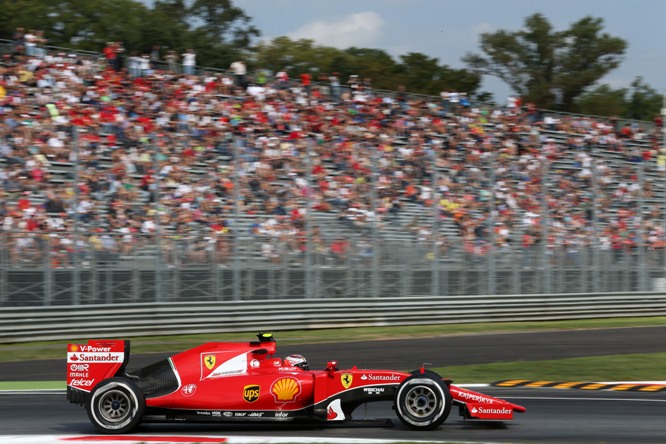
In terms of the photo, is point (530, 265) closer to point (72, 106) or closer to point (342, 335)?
point (342, 335)

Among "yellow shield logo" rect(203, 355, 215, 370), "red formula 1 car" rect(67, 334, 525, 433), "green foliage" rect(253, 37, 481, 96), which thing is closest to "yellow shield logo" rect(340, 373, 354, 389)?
"red formula 1 car" rect(67, 334, 525, 433)

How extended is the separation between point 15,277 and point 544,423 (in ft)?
33.6

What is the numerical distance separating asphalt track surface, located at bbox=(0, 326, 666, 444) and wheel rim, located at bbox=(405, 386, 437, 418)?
0.62 ft

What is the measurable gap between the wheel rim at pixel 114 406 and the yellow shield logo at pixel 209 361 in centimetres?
76

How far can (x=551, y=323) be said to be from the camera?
22.3 meters

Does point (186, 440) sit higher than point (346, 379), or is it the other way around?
point (346, 379)

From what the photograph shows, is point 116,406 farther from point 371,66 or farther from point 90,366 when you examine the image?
point 371,66

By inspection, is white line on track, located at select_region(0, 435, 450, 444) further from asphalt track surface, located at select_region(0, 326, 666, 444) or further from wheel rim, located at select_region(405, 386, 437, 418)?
wheel rim, located at select_region(405, 386, 437, 418)

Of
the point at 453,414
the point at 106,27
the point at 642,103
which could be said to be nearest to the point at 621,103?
the point at 642,103

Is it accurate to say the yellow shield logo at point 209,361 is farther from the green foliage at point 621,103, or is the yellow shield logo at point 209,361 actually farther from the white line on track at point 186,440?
the green foliage at point 621,103

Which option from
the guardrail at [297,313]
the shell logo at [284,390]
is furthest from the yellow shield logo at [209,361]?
the guardrail at [297,313]

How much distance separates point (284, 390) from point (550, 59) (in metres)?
53.4

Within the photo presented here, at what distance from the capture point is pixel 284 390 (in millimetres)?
8516

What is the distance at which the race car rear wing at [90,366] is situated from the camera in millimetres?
8672
